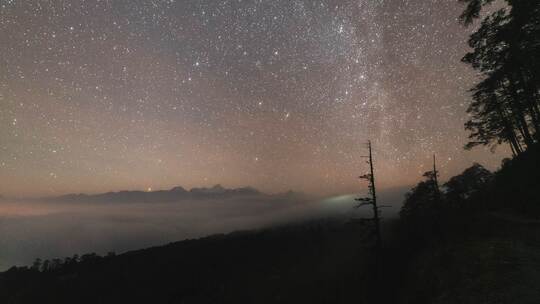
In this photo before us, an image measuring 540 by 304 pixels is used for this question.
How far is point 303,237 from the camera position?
501ft

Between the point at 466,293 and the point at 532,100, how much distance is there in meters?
19.1

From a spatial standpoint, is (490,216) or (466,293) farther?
(490,216)

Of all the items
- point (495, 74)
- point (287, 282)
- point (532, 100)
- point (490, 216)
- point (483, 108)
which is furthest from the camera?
point (287, 282)

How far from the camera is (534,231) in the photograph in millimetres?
12516

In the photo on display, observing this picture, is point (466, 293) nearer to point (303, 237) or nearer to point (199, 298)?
point (199, 298)

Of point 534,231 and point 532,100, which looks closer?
point 534,231

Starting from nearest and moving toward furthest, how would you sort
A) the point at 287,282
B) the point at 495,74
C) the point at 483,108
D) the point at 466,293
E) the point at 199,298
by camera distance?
the point at 466,293 < the point at 495,74 < the point at 483,108 < the point at 287,282 < the point at 199,298

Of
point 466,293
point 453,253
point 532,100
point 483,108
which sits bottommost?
point 466,293

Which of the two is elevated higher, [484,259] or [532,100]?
[532,100]

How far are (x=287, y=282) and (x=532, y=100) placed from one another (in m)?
68.0

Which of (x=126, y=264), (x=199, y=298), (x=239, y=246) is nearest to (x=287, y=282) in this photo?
(x=199, y=298)

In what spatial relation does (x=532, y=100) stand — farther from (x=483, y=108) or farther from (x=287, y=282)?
(x=287, y=282)

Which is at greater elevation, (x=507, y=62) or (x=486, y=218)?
(x=507, y=62)

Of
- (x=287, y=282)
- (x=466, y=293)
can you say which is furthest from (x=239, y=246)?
(x=466, y=293)
